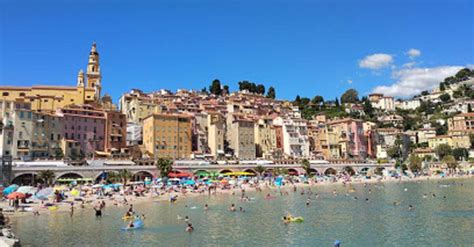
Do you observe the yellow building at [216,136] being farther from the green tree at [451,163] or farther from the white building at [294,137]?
the green tree at [451,163]

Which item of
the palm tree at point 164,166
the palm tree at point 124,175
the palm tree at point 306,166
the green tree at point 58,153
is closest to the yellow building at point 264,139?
the palm tree at point 306,166

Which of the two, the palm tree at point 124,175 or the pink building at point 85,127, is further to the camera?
the pink building at point 85,127

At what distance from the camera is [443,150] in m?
110

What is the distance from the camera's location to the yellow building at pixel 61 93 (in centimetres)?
7544

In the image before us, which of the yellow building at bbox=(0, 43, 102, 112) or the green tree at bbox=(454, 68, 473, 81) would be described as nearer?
the yellow building at bbox=(0, 43, 102, 112)

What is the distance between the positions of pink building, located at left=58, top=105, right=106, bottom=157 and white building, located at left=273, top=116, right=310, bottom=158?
40081 millimetres

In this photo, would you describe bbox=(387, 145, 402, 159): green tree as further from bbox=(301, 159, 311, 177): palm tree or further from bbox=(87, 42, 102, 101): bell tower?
bbox=(87, 42, 102, 101): bell tower

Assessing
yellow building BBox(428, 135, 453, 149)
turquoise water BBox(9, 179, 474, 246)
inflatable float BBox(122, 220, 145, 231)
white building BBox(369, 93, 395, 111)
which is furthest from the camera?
white building BBox(369, 93, 395, 111)

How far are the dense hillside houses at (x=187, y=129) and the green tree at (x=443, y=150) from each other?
35cm

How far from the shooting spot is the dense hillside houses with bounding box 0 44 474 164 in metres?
66.8

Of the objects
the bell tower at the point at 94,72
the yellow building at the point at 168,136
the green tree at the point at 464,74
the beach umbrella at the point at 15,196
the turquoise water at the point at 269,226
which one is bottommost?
the turquoise water at the point at 269,226

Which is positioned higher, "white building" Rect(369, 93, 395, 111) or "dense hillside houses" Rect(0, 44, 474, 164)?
"white building" Rect(369, 93, 395, 111)

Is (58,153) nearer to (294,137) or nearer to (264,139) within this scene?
(264,139)

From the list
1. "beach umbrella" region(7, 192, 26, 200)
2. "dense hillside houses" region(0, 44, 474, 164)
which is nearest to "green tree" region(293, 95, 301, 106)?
"dense hillside houses" region(0, 44, 474, 164)
